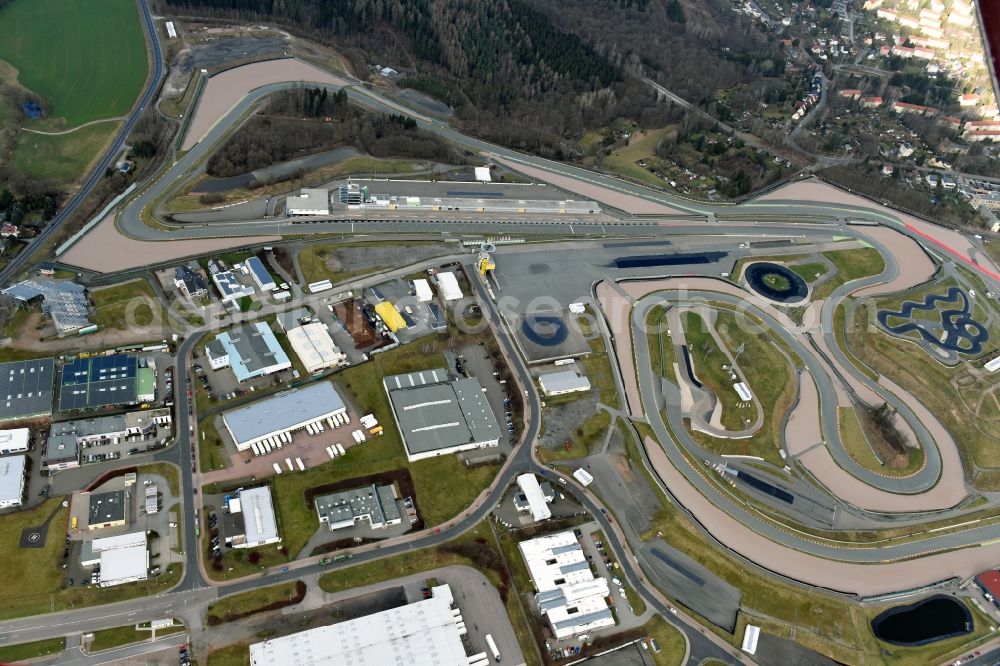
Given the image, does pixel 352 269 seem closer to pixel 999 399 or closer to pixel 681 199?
pixel 681 199

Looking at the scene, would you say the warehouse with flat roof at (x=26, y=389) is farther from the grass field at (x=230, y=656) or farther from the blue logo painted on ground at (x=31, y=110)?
the blue logo painted on ground at (x=31, y=110)

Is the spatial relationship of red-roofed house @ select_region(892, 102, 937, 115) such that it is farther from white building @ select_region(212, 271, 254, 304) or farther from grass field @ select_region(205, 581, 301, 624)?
grass field @ select_region(205, 581, 301, 624)

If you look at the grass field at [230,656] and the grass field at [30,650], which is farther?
the grass field at [230,656]

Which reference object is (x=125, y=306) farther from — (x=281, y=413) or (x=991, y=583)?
(x=991, y=583)

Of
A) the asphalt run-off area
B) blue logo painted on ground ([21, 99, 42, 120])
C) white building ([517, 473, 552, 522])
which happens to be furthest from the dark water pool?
blue logo painted on ground ([21, 99, 42, 120])

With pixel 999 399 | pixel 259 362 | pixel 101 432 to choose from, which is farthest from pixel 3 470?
pixel 999 399

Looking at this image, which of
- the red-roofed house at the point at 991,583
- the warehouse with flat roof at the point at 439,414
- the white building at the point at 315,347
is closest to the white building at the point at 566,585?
the warehouse with flat roof at the point at 439,414
